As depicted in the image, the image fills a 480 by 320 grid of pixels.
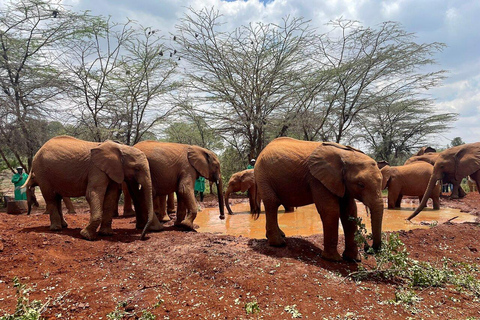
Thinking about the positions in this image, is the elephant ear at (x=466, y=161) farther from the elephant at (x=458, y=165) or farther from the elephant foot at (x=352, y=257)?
the elephant foot at (x=352, y=257)

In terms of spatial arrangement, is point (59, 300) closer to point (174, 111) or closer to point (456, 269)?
point (456, 269)

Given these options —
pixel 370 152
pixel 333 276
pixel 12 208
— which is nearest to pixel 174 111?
pixel 12 208

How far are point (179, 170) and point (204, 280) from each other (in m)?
4.49

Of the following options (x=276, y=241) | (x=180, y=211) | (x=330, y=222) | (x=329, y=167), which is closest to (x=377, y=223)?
(x=330, y=222)

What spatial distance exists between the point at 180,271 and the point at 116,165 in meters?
3.29

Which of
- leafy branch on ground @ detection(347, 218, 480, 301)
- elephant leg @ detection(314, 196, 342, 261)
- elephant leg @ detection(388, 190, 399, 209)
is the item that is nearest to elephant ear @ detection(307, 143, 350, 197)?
elephant leg @ detection(314, 196, 342, 261)

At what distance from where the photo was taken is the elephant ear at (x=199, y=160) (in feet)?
28.0

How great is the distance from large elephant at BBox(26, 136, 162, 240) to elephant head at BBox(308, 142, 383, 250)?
12.3ft

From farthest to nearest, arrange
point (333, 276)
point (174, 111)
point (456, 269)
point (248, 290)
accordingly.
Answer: point (174, 111), point (456, 269), point (333, 276), point (248, 290)

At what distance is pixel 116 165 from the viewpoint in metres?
6.78

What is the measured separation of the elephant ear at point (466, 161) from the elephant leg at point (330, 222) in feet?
22.7

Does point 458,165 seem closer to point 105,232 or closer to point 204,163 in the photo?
point 204,163

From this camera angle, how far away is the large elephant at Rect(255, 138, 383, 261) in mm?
4781

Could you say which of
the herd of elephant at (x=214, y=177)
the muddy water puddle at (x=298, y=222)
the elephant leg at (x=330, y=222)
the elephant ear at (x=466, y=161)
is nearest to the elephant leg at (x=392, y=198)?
the muddy water puddle at (x=298, y=222)
